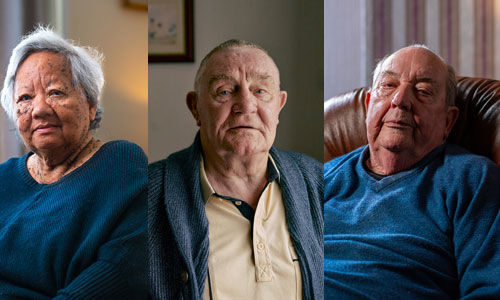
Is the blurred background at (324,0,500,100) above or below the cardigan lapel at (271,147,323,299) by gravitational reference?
above

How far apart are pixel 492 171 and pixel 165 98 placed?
2.89ft

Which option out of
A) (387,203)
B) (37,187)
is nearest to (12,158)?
(37,187)

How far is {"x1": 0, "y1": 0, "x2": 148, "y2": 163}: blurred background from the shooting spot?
0.78 meters

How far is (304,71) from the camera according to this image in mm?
671

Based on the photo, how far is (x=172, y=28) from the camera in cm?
64

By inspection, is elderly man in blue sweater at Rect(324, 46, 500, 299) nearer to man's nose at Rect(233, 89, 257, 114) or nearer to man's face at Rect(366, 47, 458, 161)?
man's face at Rect(366, 47, 458, 161)

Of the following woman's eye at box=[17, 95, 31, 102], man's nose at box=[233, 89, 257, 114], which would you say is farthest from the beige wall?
man's nose at box=[233, 89, 257, 114]

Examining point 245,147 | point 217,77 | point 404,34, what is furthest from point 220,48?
point 404,34

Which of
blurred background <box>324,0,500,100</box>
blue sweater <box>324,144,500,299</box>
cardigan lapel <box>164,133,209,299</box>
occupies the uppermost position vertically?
blurred background <box>324,0,500,100</box>

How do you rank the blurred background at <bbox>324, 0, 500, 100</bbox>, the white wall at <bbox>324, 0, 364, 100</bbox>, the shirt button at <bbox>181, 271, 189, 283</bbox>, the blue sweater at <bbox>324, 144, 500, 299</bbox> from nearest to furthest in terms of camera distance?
the shirt button at <bbox>181, 271, 189, 283</bbox>, the blue sweater at <bbox>324, 144, 500, 299</bbox>, the blurred background at <bbox>324, 0, 500, 100</bbox>, the white wall at <bbox>324, 0, 364, 100</bbox>

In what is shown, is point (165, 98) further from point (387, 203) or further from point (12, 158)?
point (387, 203)

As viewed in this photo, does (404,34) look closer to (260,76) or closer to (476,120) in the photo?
(476,120)

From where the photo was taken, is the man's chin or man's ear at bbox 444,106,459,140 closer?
the man's chin

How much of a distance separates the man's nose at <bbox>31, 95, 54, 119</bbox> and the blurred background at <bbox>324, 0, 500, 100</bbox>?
136cm
